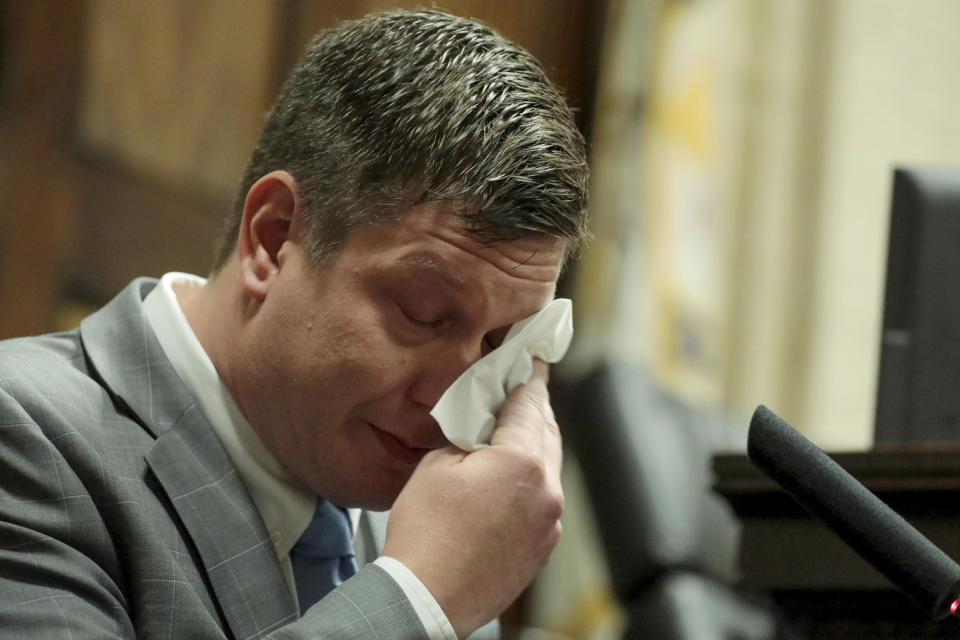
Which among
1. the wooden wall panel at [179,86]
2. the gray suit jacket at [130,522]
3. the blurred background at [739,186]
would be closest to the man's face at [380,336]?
the gray suit jacket at [130,522]

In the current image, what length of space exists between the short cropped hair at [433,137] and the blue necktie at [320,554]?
15.3 inches

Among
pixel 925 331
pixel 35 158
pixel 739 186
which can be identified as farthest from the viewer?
pixel 739 186

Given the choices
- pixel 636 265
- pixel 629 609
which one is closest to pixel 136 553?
pixel 629 609

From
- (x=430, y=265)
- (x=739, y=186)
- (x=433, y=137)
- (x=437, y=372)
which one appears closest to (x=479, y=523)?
(x=437, y=372)

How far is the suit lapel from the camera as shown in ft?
4.84

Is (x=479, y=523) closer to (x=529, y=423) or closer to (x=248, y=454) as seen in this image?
(x=529, y=423)

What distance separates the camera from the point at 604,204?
185 inches

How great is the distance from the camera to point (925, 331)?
2.37m

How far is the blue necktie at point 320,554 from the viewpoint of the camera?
1662 mm

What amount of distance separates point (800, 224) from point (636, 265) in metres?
0.74

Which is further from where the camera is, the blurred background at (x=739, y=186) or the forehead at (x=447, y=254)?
the blurred background at (x=739, y=186)

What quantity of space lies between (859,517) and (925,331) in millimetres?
1470

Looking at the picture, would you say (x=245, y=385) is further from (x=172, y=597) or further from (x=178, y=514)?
(x=172, y=597)

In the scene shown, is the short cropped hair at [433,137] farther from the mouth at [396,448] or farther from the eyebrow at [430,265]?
the mouth at [396,448]
